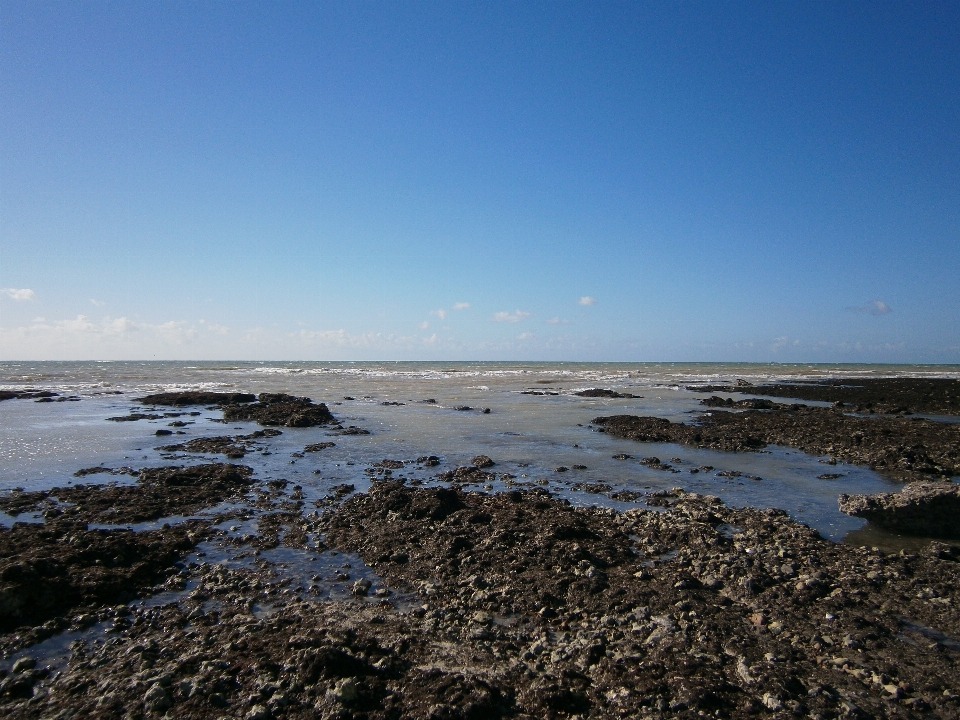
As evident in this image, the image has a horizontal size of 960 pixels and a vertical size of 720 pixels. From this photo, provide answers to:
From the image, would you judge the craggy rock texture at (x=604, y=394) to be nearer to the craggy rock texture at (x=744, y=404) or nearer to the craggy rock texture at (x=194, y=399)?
the craggy rock texture at (x=744, y=404)

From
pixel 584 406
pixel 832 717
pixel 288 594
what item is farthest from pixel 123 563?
pixel 584 406

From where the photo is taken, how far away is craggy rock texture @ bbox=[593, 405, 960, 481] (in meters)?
16.5

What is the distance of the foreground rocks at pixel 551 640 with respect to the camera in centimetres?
504

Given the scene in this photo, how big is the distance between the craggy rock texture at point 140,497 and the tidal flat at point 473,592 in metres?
0.09

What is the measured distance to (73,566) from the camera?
784 centimetres

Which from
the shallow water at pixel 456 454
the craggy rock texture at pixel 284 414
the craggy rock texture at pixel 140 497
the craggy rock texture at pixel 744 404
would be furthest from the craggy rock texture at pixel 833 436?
the craggy rock texture at pixel 140 497

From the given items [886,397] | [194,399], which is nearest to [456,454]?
[194,399]

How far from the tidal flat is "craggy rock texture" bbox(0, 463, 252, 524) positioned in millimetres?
93

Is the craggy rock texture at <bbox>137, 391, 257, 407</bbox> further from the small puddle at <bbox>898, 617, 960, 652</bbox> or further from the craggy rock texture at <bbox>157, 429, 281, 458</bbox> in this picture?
the small puddle at <bbox>898, 617, 960, 652</bbox>

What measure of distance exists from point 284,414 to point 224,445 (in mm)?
7909

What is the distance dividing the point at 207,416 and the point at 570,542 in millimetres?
26760

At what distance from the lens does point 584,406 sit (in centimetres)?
3572

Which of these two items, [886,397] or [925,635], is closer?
[925,635]

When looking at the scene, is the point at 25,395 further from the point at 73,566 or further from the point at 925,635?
the point at 925,635
